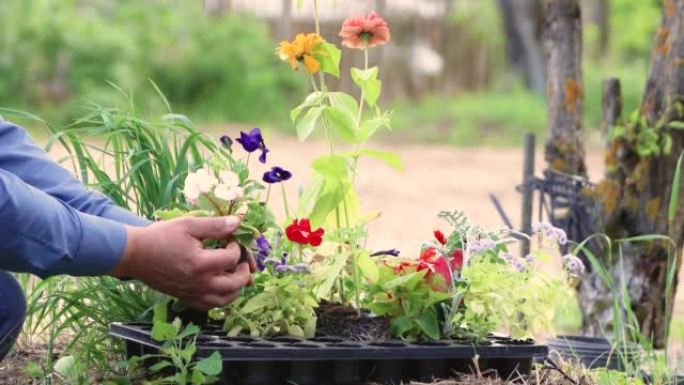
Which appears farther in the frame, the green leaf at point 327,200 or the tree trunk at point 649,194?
the tree trunk at point 649,194

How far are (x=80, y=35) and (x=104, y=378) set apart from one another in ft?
42.5

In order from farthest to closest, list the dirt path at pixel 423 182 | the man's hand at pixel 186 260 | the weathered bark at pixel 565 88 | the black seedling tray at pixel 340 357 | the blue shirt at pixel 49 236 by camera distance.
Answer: the dirt path at pixel 423 182 → the weathered bark at pixel 565 88 → the black seedling tray at pixel 340 357 → the man's hand at pixel 186 260 → the blue shirt at pixel 49 236

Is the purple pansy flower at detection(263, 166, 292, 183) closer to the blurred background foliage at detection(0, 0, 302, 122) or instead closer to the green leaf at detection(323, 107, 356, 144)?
the green leaf at detection(323, 107, 356, 144)

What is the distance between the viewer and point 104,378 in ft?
9.41

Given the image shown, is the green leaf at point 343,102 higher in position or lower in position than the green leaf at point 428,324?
higher

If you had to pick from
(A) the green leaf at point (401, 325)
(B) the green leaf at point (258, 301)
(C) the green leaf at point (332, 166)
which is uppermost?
(C) the green leaf at point (332, 166)

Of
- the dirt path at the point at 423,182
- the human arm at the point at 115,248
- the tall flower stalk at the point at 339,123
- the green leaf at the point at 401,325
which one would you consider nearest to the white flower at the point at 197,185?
the human arm at the point at 115,248

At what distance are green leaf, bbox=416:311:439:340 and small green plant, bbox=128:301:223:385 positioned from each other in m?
0.45

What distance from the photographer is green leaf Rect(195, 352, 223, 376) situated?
241 centimetres

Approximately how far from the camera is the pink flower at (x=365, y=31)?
2941mm

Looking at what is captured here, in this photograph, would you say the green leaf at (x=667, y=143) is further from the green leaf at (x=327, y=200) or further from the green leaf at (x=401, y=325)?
the green leaf at (x=401, y=325)

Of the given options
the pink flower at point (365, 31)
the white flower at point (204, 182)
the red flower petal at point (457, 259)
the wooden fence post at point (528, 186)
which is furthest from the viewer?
the wooden fence post at point (528, 186)

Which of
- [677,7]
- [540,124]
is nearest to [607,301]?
[677,7]

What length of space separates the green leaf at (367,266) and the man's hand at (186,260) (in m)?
0.34
